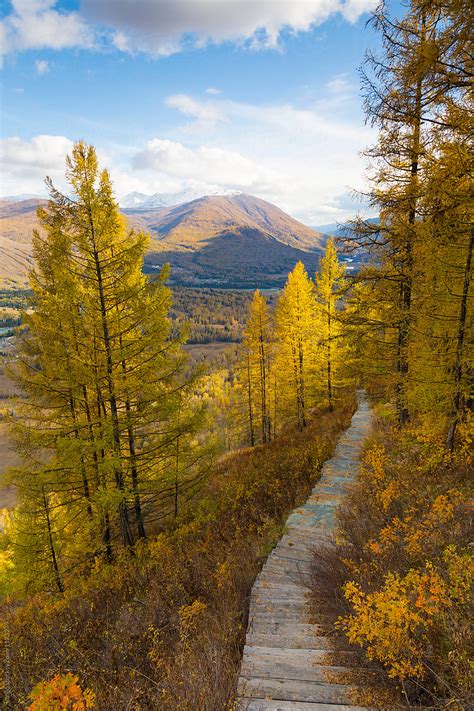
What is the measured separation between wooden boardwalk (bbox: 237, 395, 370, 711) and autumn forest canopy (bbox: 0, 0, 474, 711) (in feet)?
0.86

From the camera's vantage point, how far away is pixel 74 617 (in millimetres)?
7297

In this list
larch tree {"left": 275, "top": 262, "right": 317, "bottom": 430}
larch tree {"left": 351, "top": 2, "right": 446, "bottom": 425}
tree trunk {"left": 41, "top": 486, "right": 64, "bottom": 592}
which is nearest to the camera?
larch tree {"left": 351, "top": 2, "right": 446, "bottom": 425}

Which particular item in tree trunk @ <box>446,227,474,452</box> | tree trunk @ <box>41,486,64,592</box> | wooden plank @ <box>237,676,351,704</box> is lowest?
tree trunk @ <box>41,486,64,592</box>

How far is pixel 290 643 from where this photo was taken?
4.59 metres

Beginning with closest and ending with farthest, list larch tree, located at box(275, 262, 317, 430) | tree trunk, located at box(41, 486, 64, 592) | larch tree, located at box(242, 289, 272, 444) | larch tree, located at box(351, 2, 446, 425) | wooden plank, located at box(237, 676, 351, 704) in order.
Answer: wooden plank, located at box(237, 676, 351, 704)
larch tree, located at box(351, 2, 446, 425)
tree trunk, located at box(41, 486, 64, 592)
larch tree, located at box(275, 262, 317, 430)
larch tree, located at box(242, 289, 272, 444)

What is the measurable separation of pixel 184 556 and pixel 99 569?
4347mm

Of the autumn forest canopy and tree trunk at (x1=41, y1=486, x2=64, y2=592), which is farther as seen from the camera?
tree trunk at (x1=41, y1=486, x2=64, y2=592)

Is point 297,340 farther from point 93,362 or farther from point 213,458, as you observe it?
point 93,362

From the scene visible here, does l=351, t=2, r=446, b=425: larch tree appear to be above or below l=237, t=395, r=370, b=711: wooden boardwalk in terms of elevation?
above

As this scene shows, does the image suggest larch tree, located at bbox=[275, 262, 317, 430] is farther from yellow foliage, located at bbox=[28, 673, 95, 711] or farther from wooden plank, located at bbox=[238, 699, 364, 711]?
yellow foliage, located at bbox=[28, 673, 95, 711]

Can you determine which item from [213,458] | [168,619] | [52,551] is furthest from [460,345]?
[52,551]

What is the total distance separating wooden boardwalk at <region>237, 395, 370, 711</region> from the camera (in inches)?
140

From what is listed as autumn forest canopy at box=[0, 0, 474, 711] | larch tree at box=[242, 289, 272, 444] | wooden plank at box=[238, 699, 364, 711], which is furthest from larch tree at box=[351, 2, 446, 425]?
larch tree at box=[242, 289, 272, 444]

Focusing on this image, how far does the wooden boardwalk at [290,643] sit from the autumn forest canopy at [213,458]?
263 millimetres
